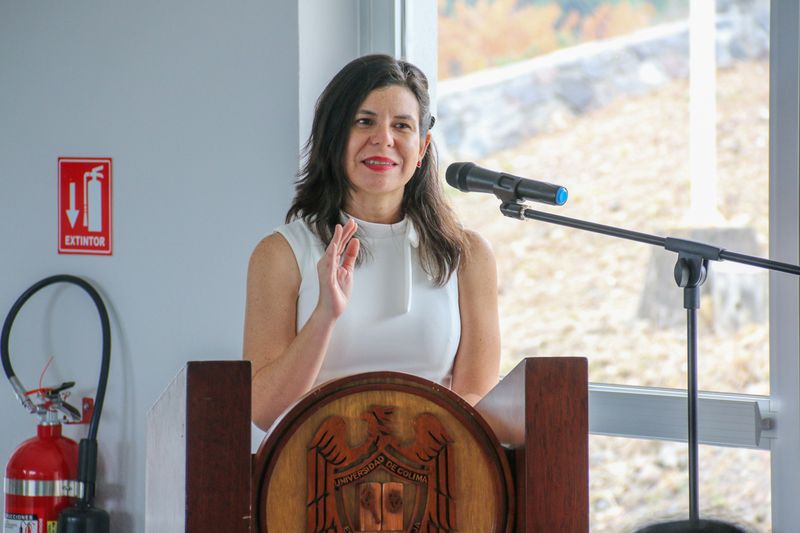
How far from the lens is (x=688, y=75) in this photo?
6.44 feet

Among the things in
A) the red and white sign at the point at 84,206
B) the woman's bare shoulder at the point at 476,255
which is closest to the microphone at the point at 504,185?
the woman's bare shoulder at the point at 476,255

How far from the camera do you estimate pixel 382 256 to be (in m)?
1.72

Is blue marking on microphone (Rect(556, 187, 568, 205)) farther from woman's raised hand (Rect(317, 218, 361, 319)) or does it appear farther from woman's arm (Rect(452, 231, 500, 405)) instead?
woman's arm (Rect(452, 231, 500, 405))

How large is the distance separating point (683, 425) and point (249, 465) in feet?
4.67

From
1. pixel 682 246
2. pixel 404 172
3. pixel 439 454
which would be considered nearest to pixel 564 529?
→ pixel 439 454

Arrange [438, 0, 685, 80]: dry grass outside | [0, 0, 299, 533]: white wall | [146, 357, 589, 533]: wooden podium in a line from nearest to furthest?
[146, 357, 589, 533]: wooden podium → [438, 0, 685, 80]: dry grass outside → [0, 0, 299, 533]: white wall

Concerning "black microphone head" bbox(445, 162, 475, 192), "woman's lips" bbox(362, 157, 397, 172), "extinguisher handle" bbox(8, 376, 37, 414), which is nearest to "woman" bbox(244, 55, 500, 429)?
"woman's lips" bbox(362, 157, 397, 172)

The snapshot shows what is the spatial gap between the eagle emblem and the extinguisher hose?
1730 mm

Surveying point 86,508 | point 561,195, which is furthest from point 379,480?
point 86,508

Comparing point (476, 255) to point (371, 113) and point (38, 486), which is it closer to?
point (371, 113)

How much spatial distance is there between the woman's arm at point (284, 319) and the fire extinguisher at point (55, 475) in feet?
2.78

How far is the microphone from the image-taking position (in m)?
1.25

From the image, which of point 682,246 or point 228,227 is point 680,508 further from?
point 228,227

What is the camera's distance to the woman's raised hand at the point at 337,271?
3.73ft
